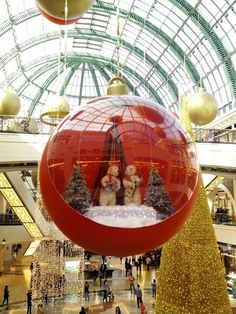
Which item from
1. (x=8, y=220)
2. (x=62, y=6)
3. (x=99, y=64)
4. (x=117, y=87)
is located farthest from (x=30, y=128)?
(x=99, y=64)

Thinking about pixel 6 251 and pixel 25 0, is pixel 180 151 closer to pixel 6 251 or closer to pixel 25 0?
pixel 25 0

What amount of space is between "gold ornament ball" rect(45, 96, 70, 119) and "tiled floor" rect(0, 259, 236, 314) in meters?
9.99

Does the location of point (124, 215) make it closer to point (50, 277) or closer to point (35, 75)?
point (50, 277)

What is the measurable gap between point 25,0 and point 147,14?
7527 millimetres

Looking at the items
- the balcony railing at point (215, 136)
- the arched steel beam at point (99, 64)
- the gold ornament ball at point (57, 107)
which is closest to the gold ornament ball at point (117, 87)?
the gold ornament ball at point (57, 107)

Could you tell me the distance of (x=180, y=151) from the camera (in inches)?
75.2

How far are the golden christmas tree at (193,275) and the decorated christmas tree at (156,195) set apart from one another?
407cm

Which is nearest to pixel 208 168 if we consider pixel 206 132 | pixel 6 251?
pixel 206 132

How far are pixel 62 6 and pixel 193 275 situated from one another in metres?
4.39

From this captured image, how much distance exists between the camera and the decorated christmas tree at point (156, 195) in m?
1.80

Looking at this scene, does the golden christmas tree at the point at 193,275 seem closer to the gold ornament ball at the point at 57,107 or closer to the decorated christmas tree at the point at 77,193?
the gold ornament ball at the point at 57,107

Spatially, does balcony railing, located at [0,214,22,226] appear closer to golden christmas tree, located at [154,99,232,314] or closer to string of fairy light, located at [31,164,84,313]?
string of fairy light, located at [31,164,84,313]

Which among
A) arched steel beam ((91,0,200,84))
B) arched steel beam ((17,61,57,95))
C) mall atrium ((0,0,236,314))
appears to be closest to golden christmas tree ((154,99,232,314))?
mall atrium ((0,0,236,314))

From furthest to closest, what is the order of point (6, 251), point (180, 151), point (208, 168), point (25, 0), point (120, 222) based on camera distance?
point (6, 251) < point (25, 0) < point (208, 168) < point (180, 151) < point (120, 222)
